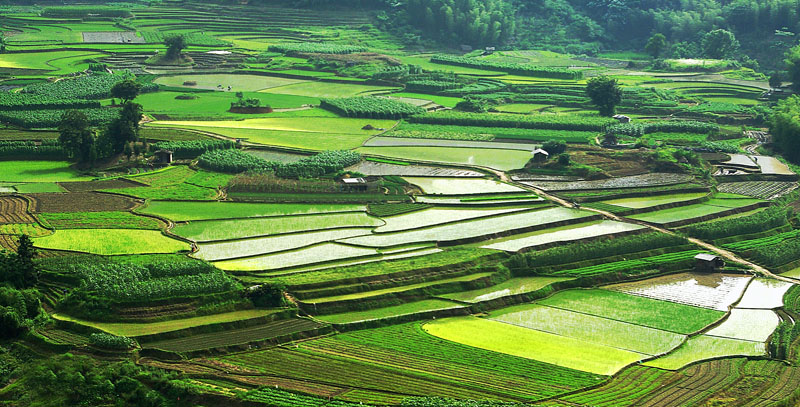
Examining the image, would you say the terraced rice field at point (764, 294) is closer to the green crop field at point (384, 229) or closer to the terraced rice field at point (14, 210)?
the green crop field at point (384, 229)

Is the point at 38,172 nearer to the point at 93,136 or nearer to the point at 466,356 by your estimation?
the point at 93,136

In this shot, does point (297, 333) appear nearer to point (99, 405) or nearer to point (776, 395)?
point (99, 405)

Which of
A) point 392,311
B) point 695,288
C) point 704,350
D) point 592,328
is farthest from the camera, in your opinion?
point 695,288

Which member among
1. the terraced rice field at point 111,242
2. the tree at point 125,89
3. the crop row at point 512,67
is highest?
the crop row at point 512,67

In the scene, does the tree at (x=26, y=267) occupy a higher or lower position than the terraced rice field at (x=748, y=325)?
higher

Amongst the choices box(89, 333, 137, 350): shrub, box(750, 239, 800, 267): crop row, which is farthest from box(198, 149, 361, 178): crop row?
box(89, 333, 137, 350): shrub

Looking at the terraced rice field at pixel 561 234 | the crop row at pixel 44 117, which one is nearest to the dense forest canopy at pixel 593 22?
the crop row at pixel 44 117

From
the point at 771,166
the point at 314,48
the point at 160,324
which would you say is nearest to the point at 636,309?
the point at 160,324
